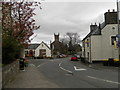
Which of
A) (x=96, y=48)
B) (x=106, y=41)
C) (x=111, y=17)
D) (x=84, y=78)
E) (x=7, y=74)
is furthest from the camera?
(x=96, y=48)

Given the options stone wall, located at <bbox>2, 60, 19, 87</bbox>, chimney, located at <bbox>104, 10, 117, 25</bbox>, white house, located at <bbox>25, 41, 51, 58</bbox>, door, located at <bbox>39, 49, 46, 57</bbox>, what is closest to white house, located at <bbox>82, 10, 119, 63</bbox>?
chimney, located at <bbox>104, 10, 117, 25</bbox>

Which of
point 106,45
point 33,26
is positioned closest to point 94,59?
point 106,45

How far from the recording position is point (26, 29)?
15.6 m

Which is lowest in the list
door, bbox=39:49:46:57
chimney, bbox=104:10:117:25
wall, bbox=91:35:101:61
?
door, bbox=39:49:46:57

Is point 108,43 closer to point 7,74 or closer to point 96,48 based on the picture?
point 96,48

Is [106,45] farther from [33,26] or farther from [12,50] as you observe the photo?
[12,50]

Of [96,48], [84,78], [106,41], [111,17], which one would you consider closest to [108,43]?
[106,41]

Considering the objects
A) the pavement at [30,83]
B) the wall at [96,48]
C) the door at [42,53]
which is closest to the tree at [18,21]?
the pavement at [30,83]

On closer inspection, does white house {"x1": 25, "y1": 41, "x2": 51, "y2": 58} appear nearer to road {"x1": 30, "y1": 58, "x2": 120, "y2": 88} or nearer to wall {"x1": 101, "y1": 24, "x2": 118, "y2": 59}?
wall {"x1": 101, "y1": 24, "x2": 118, "y2": 59}

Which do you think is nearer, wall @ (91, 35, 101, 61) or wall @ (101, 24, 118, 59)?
wall @ (101, 24, 118, 59)

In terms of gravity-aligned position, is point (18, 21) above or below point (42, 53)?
above

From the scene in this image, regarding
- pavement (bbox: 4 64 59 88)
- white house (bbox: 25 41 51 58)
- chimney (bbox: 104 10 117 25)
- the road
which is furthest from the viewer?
white house (bbox: 25 41 51 58)

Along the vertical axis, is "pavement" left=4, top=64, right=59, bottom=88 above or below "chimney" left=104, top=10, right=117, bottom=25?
below

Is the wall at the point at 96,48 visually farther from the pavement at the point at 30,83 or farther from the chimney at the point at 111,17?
the pavement at the point at 30,83
